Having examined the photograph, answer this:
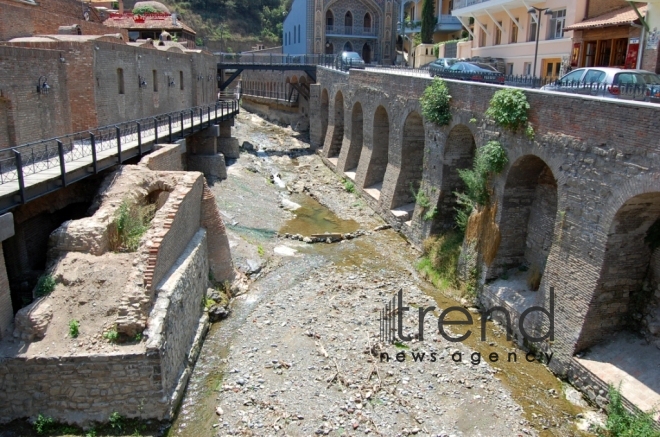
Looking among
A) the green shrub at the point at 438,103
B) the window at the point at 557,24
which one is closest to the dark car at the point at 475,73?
the green shrub at the point at 438,103

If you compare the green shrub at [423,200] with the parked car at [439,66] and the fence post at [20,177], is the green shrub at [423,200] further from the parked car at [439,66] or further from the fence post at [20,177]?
the fence post at [20,177]

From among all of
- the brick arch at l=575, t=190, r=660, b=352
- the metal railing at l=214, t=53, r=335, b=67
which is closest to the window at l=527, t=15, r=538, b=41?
the metal railing at l=214, t=53, r=335, b=67

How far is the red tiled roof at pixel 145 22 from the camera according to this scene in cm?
3781

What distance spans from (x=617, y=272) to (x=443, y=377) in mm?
4008

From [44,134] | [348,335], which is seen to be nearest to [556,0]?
[348,335]

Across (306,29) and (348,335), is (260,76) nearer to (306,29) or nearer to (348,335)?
(306,29)

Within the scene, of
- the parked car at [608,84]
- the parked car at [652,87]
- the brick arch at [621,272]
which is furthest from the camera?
the parked car at [608,84]

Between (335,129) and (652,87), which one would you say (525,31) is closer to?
(335,129)

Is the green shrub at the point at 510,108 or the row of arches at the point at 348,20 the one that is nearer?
the green shrub at the point at 510,108

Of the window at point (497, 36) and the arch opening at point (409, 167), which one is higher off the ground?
the window at point (497, 36)

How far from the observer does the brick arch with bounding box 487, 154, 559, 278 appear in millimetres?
13719

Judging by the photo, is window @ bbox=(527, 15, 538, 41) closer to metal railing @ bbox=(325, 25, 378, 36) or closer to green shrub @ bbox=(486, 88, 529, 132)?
green shrub @ bbox=(486, 88, 529, 132)

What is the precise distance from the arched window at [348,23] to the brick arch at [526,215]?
38.5 metres

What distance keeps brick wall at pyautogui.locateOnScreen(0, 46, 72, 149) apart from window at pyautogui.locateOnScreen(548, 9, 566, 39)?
19.6 m
